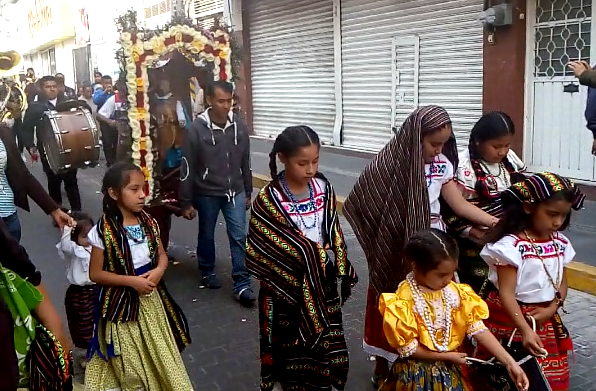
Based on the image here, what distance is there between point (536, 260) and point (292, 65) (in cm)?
1284

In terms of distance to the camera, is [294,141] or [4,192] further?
[4,192]

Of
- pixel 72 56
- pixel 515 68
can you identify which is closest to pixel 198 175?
pixel 515 68

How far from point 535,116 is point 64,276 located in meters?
6.21

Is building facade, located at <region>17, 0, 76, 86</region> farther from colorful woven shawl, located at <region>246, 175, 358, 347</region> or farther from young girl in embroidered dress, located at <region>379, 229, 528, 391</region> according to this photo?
young girl in embroidered dress, located at <region>379, 229, 528, 391</region>

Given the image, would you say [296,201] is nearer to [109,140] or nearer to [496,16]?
[496,16]

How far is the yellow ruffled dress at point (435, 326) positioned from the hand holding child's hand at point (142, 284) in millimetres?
1210

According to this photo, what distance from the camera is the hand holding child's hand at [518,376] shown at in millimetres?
2602

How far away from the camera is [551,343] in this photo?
10.4 feet

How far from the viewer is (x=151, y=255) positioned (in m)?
3.51

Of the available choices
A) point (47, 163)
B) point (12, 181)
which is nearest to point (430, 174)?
point (12, 181)

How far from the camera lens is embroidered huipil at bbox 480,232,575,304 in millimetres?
3025

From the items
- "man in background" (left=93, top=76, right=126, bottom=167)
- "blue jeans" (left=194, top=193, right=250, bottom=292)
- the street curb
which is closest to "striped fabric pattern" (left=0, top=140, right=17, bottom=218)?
"blue jeans" (left=194, top=193, right=250, bottom=292)

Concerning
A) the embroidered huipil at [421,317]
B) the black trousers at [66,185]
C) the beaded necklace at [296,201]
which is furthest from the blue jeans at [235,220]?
the black trousers at [66,185]

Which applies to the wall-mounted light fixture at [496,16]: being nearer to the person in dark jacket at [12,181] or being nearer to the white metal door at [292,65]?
the white metal door at [292,65]
